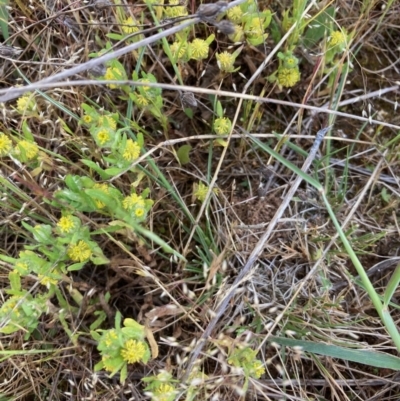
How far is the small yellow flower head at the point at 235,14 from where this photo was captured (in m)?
1.20

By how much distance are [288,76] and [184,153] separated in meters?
0.34

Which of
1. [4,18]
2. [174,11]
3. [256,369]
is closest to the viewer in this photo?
[256,369]

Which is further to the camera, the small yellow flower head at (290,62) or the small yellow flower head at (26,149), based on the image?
the small yellow flower head at (290,62)

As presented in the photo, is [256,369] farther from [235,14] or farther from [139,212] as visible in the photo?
[235,14]

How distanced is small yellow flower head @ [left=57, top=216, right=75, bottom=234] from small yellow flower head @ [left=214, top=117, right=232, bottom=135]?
0.43 meters

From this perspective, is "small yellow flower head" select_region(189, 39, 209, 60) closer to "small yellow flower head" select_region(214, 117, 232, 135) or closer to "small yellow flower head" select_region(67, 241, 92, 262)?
"small yellow flower head" select_region(214, 117, 232, 135)

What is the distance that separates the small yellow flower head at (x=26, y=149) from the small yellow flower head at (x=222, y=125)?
0.44 m

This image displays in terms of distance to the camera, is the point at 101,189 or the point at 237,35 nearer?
the point at 101,189

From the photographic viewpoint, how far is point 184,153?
1284 millimetres

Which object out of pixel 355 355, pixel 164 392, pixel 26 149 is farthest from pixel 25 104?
pixel 355 355

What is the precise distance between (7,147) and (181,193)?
0.47 metres

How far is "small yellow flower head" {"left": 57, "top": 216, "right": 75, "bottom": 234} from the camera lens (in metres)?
1.02

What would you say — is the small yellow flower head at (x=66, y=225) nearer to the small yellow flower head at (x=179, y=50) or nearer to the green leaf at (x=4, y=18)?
the small yellow flower head at (x=179, y=50)

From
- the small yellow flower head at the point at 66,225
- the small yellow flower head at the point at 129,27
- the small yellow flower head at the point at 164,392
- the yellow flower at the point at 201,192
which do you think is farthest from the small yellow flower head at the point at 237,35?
the small yellow flower head at the point at 164,392
